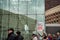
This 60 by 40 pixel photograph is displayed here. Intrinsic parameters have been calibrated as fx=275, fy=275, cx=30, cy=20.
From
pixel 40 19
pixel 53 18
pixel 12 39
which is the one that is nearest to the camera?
pixel 12 39

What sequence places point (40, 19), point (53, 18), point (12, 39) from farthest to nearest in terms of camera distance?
point (53, 18) → point (40, 19) → point (12, 39)

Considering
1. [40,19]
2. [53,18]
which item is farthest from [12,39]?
[53,18]

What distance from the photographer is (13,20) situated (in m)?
23.2

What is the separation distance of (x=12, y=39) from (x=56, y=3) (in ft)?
113

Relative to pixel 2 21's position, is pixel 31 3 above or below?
above

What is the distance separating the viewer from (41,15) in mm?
22953

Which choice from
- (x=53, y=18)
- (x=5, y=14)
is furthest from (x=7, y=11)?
(x=53, y=18)

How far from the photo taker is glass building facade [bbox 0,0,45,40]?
75.6 ft

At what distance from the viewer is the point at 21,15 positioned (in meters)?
23.2

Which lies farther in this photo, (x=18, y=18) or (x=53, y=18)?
(x=53, y=18)

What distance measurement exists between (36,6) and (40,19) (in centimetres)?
117

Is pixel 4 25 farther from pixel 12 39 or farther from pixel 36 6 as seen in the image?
pixel 12 39

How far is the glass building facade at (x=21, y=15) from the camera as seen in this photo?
2305 centimetres

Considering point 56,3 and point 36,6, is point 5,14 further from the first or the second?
point 56,3
